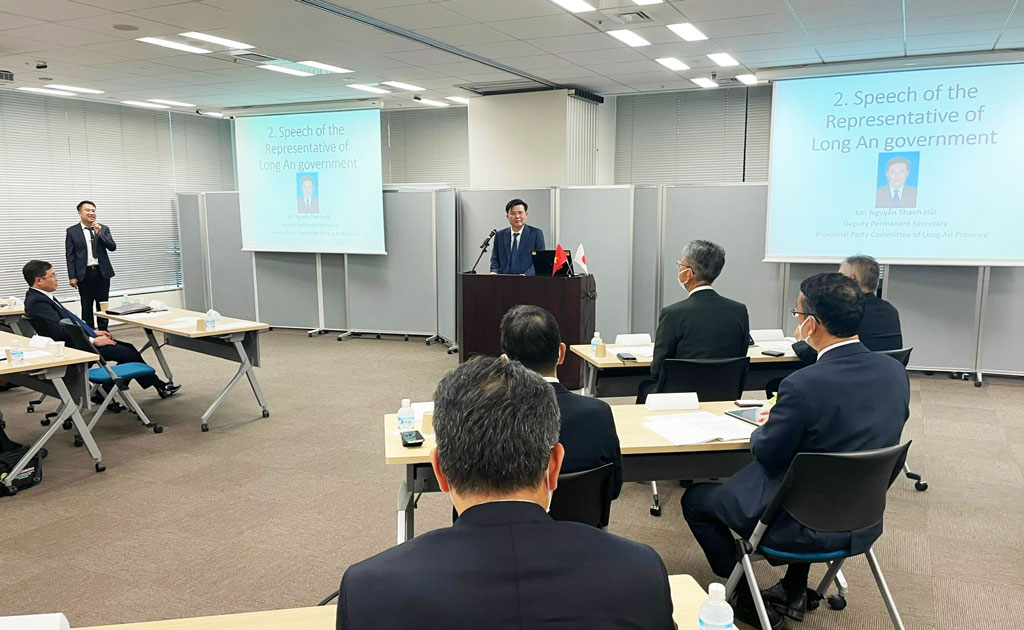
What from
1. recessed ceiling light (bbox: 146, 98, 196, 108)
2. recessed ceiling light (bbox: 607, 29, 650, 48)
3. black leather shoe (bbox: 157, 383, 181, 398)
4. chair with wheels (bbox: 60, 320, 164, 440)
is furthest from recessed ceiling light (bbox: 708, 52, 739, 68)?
recessed ceiling light (bbox: 146, 98, 196, 108)

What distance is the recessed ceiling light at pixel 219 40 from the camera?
622 centimetres

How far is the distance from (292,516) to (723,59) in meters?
6.03

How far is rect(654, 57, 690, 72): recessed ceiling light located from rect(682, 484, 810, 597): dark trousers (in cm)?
564

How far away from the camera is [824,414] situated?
2.43 meters

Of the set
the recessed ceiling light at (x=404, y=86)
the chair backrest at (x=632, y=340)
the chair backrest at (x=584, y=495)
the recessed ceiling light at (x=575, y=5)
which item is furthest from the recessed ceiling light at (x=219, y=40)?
the chair backrest at (x=584, y=495)

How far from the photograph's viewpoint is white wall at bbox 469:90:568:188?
9289mm

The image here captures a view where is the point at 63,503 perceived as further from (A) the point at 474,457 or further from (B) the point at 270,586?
(A) the point at 474,457

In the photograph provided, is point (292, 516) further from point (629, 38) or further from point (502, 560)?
point (629, 38)

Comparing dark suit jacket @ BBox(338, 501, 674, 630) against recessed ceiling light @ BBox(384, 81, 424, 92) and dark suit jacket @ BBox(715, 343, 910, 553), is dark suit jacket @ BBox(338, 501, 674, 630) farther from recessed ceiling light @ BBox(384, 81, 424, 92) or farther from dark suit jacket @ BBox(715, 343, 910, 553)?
recessed ceiling light @ BBox(384, 81, 424, 92)

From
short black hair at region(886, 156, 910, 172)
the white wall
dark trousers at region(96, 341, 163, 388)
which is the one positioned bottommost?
dark trousers at region(96, 341, 163, 388)

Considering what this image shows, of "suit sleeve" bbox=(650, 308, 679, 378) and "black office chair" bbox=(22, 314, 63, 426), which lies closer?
A: "suit sleeve" bbox=(650, 308, 679, 378)

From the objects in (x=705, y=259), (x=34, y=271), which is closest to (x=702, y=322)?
(x=705, y=259)

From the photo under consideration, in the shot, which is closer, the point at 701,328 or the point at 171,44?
the point at 701,328

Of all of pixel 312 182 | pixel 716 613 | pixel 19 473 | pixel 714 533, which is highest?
pixel 312 182
